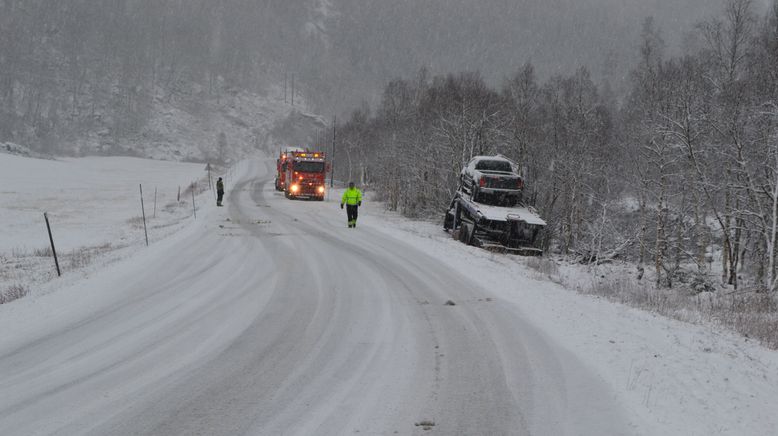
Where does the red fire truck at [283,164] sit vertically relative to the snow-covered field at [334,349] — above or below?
above

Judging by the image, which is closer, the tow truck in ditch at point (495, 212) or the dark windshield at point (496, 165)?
the tow truck in ditch at point (495, 212)

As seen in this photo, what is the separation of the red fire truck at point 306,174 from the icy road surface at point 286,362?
24701mm

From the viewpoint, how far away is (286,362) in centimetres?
597

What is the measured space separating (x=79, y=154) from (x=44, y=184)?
250 feet

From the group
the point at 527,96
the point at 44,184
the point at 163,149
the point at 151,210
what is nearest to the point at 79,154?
the point at 163,149

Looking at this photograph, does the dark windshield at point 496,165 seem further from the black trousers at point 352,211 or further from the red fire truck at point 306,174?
the red fire truck at point 306,174

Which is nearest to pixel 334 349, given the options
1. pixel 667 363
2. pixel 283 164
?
A: pixel 667 363

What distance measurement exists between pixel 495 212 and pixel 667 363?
617 inches

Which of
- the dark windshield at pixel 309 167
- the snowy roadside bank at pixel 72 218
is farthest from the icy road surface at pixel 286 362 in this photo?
the dark windshield at pixel 309 167

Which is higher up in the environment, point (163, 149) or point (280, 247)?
point (163, 149)

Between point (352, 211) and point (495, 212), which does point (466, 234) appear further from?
point (352, 211)

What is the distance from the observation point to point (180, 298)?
Result: 8.97 meters

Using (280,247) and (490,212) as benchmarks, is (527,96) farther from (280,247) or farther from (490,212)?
(280,247)

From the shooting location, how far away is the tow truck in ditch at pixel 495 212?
69.0 feet
